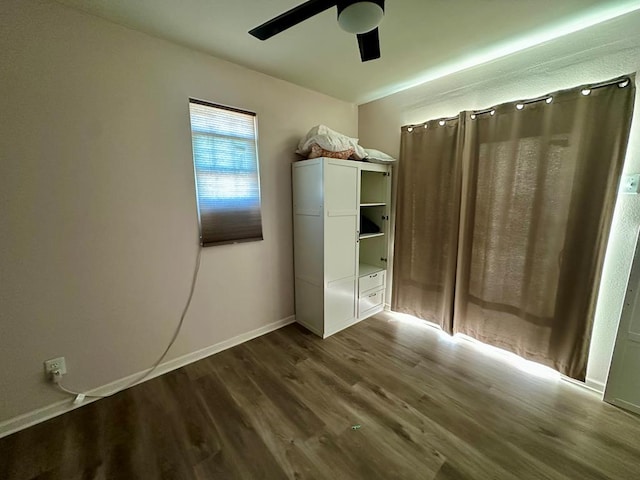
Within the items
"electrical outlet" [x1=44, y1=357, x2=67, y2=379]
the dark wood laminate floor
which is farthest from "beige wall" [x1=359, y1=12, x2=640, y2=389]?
"electrical outlet" [x1=44, y1=357, x2=67, y2=379]

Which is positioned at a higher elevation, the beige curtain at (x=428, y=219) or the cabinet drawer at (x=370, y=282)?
the beige curtain at (x=428, y=219)

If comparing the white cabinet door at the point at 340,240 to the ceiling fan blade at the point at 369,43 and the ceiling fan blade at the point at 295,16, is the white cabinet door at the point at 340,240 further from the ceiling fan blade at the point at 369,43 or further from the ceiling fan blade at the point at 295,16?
the ceiling fan blade at the point at 295,16

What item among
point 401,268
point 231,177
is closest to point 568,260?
point 401,268

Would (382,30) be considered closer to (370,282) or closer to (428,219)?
(428,219)

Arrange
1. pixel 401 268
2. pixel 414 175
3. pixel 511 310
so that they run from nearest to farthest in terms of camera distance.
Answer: pixel 511 310
pixel 414 175
pixel 401 268

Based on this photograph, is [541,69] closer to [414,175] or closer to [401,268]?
[414,175]

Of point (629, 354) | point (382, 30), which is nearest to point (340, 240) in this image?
point (382, 30)

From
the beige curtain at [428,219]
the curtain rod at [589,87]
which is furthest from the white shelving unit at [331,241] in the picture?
the curtain rod at [589,87]

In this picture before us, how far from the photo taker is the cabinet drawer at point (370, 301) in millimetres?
2800

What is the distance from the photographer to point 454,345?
2.35m

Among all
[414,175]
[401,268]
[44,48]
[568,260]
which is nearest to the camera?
[44,48]

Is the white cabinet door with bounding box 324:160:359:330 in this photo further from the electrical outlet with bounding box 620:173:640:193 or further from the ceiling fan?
the electrical outlet with bounding box 620:173:640:193

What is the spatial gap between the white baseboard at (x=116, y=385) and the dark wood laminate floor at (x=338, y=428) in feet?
0.19

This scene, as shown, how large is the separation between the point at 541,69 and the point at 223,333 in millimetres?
3271
